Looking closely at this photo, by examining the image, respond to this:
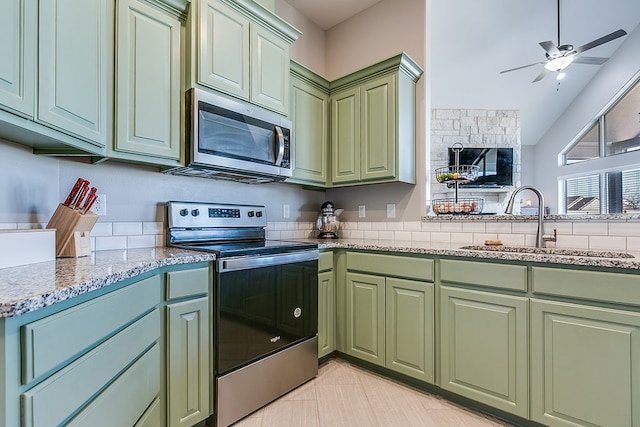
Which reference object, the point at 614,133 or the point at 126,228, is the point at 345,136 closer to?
the point at 126,228

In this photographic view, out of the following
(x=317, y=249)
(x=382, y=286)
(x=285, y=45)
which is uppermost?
(x=285, y=45)

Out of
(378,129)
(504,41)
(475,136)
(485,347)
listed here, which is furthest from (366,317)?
(475,136)

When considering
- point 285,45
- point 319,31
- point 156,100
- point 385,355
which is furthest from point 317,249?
point 319,31

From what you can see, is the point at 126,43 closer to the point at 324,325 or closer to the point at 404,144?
the point at 404,144

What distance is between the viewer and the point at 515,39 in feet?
13.5

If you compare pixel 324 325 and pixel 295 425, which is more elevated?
pixel 324 325

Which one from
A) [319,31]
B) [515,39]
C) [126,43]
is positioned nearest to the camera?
[126,43]

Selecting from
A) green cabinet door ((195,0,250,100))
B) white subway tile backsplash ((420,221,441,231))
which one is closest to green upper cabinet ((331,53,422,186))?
white subway tile backsplash ((420,221,441,231))

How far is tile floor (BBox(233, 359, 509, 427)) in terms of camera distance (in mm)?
1698

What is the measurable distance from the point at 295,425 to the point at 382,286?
0.96 metres

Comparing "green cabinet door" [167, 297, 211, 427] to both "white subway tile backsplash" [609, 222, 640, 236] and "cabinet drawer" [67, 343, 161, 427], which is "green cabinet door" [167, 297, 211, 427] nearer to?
"cabinet drawer" [67, 343, 161, 427]

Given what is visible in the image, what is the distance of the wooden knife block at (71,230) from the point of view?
1.38 m

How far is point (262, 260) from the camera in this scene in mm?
1758

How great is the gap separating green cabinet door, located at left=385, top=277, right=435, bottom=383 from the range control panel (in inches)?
43.4
